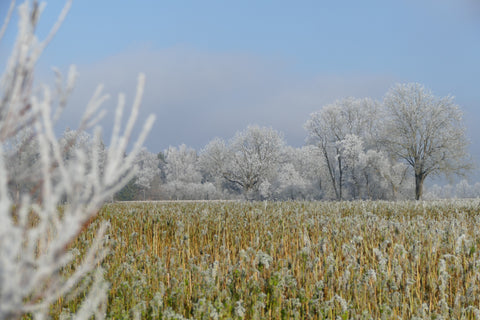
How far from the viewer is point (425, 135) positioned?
109ft

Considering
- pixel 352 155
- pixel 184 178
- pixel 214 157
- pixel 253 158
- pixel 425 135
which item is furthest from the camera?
pixel 184 178

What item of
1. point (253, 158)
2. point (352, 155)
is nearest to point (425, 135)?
point (352, 155)

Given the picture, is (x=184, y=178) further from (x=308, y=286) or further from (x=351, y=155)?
(x=308, y=286)

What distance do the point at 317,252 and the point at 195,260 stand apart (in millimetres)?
1844

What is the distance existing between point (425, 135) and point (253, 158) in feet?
83.6

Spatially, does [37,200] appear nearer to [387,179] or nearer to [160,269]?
[160,269]

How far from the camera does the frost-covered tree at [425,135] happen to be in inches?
1270

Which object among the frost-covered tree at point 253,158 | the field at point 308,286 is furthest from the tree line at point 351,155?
the field at point 308,286

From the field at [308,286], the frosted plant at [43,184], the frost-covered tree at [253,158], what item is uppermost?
the frost-covered tree at [253,158]

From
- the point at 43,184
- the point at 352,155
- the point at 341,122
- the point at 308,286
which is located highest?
the point at 341,122

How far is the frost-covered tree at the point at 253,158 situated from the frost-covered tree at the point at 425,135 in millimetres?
22114

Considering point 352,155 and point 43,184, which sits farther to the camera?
point 352,155

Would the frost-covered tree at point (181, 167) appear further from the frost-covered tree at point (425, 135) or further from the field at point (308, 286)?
the field at point (308, 286)

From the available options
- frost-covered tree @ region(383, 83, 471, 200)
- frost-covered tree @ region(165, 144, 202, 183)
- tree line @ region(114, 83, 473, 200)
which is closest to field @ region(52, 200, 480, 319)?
tree line @ region(114, 83, 473, 200)
